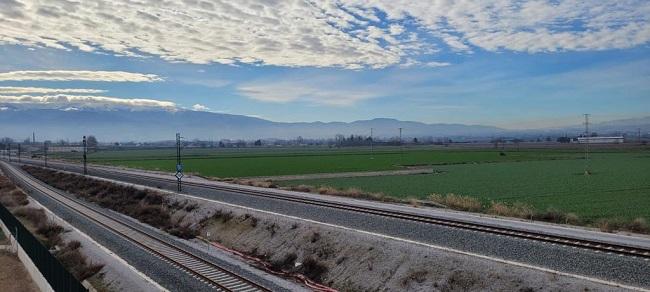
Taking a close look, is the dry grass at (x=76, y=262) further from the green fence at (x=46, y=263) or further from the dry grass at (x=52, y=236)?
the green fence at (x=46, y=263)

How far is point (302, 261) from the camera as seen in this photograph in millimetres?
25469

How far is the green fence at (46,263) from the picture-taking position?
1573 cm

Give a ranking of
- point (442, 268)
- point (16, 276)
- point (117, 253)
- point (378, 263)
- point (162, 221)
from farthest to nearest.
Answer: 1. point (162, 221)
2. point (117, 253)
3. point (16, 276)
4. point (378, 263)
5. point (442, 268)

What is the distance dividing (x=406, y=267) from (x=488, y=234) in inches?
192

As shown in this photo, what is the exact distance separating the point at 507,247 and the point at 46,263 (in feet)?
61.0

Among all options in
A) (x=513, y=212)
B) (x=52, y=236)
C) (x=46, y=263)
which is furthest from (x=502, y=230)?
(x=52, y=236)

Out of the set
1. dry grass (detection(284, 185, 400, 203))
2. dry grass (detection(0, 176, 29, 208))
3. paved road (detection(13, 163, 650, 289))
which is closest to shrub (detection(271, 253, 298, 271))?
paved road (detection(13, 163, 650, 289))

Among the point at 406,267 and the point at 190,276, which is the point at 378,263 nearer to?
the point at 406,267

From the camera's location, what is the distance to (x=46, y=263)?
20.4 m

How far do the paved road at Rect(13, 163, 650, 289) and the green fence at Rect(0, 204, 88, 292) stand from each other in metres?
14.8

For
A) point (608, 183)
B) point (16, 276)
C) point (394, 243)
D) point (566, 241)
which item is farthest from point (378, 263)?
point (608, 183)

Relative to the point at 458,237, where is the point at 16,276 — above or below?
below

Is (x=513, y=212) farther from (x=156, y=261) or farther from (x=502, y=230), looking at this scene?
(x=156, y=261)

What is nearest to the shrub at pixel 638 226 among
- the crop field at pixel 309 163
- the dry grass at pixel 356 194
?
the dry grass at pixel 356 194
